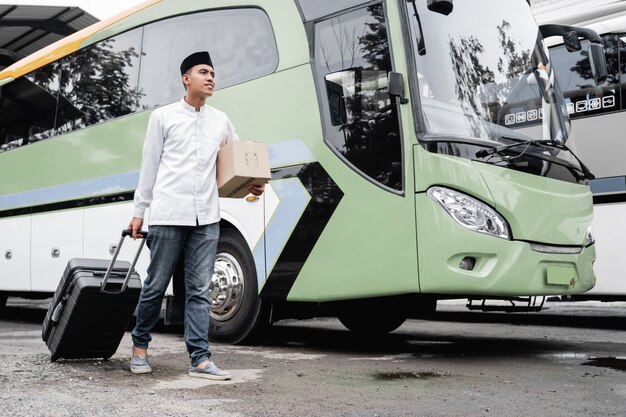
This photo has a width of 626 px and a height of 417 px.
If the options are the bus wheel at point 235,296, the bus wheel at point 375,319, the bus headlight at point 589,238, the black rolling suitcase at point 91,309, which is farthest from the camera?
the bus wheel at point 375,319

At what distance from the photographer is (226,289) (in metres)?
6.99

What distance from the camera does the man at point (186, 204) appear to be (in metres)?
4.78

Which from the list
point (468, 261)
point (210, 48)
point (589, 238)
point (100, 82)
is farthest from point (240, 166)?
point (100, 82)

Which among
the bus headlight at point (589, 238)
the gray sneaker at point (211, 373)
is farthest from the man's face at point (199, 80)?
the bus headlight at point (589, 238)

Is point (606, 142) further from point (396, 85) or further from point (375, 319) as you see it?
point (396, 85)

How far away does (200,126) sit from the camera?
487 centimetres

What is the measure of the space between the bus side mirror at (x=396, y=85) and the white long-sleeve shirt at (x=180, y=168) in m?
1.50

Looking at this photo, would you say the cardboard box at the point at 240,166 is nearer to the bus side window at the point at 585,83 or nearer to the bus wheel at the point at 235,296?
the bus wheel at the point at 235,296

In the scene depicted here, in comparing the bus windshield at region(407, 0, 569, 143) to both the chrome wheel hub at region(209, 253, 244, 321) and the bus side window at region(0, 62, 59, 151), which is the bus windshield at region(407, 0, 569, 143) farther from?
the bus side window at region(0, 62, 59, 151)

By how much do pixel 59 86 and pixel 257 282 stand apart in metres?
4.63

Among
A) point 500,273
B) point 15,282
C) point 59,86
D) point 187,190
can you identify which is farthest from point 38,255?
point 500,273

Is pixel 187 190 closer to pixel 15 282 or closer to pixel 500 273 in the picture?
pixel 500 273

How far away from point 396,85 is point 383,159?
56 centimetres

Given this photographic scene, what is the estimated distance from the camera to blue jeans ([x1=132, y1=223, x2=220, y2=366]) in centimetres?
480
